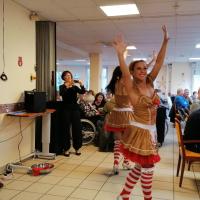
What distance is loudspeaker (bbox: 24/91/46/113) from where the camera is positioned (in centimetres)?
400

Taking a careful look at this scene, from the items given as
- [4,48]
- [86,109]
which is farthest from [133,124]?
[86,109]

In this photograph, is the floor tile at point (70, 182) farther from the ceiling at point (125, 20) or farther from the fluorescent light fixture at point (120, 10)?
the fluorescent light fixture at point (120, 10)

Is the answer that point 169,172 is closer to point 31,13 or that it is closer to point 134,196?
point 134,196

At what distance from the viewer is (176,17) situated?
4.73 meters

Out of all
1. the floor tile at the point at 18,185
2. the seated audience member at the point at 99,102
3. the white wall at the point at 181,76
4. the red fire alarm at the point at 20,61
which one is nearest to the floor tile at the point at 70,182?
the floor tile at the point at 18,185

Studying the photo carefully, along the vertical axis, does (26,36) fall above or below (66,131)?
above

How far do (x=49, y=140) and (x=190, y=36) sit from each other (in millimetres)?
4139

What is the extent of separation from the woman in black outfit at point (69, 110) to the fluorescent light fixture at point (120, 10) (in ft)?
3.85

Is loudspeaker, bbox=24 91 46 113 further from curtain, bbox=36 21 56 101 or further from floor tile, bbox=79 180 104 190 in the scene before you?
floor tile, bbox=79 180 104 190

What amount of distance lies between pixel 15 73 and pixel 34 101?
49cm

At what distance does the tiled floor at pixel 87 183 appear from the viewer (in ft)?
9.78

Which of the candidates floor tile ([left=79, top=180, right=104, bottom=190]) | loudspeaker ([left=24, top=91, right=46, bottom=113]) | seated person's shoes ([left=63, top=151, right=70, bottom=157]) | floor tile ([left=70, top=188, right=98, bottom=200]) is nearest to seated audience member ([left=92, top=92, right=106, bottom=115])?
seated person's shoes ([left=63, top=151, right=70, bottom=157])

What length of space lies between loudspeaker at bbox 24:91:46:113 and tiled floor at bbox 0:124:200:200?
85 centimetres

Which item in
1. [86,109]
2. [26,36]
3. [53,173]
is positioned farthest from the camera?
[86,109]
